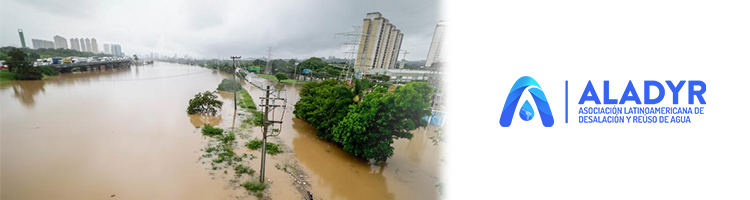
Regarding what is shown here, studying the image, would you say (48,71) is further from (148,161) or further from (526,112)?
(526,112)

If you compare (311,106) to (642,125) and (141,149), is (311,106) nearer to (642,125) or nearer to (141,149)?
(141,149)

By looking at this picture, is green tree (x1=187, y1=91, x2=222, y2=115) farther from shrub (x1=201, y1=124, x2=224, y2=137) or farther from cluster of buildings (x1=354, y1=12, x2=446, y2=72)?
cluster of buildings (x1=354, y1=12, x2=446, y2=72)

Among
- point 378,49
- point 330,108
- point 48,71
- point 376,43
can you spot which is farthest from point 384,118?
point 48,71

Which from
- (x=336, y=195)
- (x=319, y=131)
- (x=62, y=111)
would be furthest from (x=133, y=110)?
(x=336, y=195)

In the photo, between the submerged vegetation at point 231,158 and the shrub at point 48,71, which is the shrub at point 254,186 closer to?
the submerged vegetation at point 231,158

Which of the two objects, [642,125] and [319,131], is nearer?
[642,125]

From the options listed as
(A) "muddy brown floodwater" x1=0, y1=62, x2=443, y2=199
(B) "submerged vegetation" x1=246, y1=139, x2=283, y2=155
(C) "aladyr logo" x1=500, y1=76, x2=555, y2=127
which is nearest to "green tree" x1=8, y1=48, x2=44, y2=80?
(A) "muddy brown floodwater" x1=0, y1=62, x2=443, y2=199
